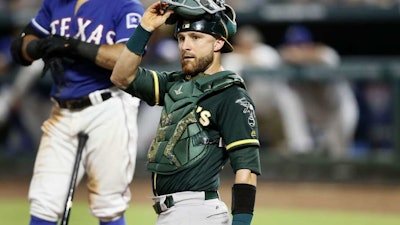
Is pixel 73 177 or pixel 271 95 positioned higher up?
pixel 271 95

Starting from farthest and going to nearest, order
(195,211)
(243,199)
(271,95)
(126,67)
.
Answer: (271,95) → (126,67) → (195,211) → (243,199)

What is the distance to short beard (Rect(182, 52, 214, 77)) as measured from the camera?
4.08 m

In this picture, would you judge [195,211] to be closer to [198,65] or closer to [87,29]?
[198,65]

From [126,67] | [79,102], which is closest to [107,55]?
[79,102]

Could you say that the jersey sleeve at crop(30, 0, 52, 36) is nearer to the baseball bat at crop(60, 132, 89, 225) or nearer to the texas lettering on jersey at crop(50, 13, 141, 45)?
the texas lettering on jersey at crop(50, 13, 141, 45)

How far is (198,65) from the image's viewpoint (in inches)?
161

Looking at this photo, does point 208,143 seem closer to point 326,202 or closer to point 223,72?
point 223,72

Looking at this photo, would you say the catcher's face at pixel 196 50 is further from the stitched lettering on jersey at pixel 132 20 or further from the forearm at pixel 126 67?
the stitched lettering on jersey at pixel 132 20

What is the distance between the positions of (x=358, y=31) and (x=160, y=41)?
2702 millimetres

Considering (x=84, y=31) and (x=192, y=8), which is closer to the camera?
(x=192, y=8)

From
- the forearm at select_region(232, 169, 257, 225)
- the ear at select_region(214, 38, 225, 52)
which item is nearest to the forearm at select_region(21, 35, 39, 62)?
the ear at select_region(214, 38, 225, 52)

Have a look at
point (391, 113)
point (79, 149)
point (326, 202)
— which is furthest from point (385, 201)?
point (79, 149)

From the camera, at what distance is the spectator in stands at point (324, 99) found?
436 inches

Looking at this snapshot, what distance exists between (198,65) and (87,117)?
1.28 m
